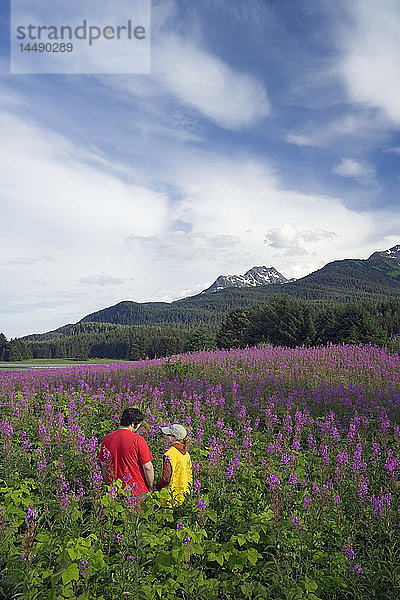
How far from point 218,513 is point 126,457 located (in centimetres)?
130

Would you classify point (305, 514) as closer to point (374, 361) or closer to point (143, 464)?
point (143, 464)

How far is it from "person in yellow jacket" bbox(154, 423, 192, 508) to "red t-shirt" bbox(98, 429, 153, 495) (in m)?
0.30

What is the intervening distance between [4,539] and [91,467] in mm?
1587

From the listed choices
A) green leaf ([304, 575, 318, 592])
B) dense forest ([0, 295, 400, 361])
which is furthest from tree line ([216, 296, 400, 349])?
green leaf ([304, 575, 318, 592])

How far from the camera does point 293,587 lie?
12.1ft

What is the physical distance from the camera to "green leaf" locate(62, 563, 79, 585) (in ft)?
A: 11.0

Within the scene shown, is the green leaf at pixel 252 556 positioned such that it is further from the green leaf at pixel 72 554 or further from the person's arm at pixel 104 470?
the person's arm at pixel 104 470

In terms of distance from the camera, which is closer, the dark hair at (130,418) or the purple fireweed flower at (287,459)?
the dark hair at (130,418)

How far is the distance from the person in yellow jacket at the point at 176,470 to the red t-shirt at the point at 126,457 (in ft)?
0.98

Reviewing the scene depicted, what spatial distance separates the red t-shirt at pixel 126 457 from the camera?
5.33 m

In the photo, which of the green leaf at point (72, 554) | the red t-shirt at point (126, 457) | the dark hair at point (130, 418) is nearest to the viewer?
the green leaf at point (72, 554)

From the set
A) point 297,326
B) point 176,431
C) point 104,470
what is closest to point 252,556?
point 176,431

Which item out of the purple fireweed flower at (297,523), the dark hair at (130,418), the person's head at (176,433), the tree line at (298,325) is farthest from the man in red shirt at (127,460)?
the tree line at (298,325)

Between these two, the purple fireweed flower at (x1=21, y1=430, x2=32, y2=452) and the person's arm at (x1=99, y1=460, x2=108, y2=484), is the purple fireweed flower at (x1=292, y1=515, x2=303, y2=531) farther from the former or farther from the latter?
the purple fireweed flower at (x1=21, y1=430, x2=32, y2=452)
